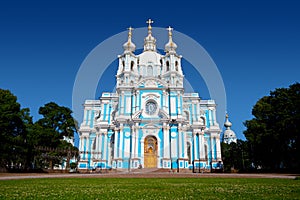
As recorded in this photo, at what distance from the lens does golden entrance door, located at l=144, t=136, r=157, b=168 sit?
31438mm

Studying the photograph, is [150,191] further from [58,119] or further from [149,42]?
[149,42]

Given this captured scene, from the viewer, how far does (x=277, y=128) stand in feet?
82.2

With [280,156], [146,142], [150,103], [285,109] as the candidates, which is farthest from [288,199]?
[150,103]

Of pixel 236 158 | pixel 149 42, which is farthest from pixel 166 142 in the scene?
pixel 236 158

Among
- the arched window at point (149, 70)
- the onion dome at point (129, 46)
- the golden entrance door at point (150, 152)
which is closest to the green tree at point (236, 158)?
the golden entrance door at point (150, 152)

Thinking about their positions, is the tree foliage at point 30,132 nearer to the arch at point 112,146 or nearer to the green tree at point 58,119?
the green tree at point 58,119

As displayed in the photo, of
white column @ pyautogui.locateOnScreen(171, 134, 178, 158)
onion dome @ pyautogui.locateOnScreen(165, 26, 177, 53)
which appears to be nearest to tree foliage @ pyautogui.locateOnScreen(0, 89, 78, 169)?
white column @ pyautogui.locateOnScreen(171, 134, 178, 158)

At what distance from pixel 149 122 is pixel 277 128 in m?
15.7

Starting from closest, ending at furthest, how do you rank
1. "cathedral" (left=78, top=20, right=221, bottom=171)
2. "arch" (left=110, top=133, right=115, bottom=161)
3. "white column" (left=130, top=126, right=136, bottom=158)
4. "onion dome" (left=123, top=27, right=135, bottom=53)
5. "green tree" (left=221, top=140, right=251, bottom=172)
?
"white column" (left=130, top=126, right=136, bottom=158) → "cathedral" (left=78, top=20, right=221, bottom=171) → "arch" (left=110, top=133, right=115, bottom=161) → "onion dome" (left=123, top=27, right=135, bottom=53) → "green tree" (left=221, top=140, right=251, bottom=172)

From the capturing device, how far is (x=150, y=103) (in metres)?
35.4

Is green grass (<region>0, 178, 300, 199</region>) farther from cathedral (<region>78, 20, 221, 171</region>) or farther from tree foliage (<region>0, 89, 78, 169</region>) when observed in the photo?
cathedral (<region>78, 20, 221, 171</region>)

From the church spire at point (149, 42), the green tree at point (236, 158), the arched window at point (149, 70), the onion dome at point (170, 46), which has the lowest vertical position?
the green tree at point (236, 158)

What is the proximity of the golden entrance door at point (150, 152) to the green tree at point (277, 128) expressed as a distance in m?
12.0

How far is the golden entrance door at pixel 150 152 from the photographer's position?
103 feet
